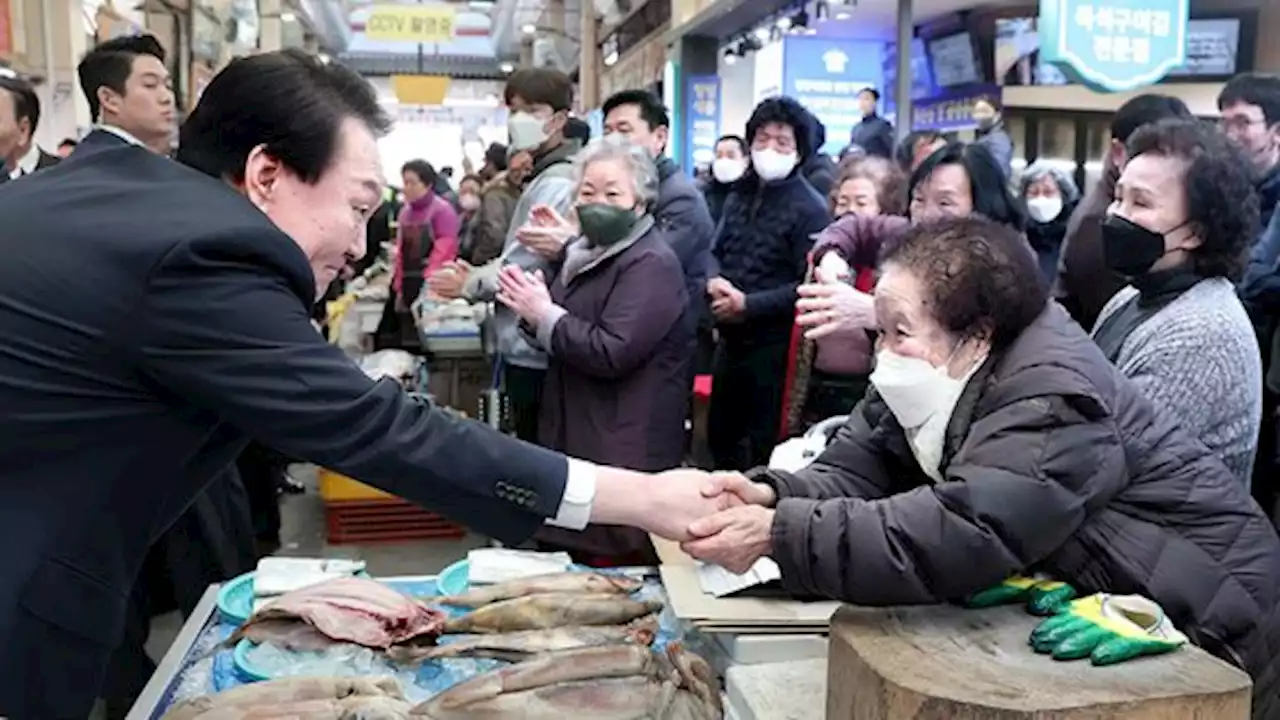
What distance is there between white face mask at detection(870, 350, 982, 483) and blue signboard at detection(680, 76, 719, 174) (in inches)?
382

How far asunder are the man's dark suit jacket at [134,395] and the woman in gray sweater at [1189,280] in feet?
4.19

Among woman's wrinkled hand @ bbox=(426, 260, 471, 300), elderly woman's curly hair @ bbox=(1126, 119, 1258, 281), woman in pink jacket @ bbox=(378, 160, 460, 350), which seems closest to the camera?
elderly woman's curly hair @ bbox=(1126, 119, 1258, 281)

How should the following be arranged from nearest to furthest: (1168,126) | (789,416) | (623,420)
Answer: (1168,126)
(623,420)
(789,416)

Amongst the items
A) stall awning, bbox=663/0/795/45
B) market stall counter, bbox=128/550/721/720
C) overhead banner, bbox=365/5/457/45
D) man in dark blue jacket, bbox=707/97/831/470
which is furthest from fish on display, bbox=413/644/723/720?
overhead banner, bbox=365/5/457/45

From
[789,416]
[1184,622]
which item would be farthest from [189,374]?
[789,416]

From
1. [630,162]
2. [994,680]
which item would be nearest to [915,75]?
[630,162]

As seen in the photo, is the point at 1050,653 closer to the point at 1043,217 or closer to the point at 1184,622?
the point at 1184,622

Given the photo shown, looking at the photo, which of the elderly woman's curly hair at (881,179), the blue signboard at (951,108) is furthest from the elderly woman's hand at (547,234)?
the blue signboard at (951,108)

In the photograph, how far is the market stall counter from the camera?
1.70 meters

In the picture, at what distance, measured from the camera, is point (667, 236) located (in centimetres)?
406

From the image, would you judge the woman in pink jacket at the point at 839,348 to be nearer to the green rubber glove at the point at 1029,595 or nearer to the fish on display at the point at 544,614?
the fish on display at the point at 544,614

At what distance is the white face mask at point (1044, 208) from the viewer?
15.1ft

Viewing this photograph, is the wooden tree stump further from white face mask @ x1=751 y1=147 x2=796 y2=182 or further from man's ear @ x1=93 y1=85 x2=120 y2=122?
man's ear @ x1=93 y1=85 x2=120 y2=122

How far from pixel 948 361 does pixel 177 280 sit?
40.3 inches
